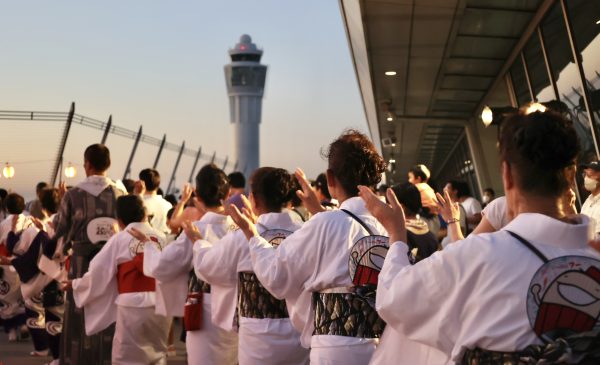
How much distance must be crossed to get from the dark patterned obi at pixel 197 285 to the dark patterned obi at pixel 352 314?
8.06ft

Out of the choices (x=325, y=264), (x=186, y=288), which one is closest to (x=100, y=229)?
(x=186, y=288)

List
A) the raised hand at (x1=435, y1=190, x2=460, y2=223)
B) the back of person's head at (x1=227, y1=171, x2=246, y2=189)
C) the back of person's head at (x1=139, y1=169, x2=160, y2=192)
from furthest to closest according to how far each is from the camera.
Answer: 1. the back of person's head at (x1=227, y1=171, x2=246, y2=189)
2. the back of person's head at (x1=139, y1=169, x2=160, y2=192)
3. the raised hand at (x1=435, y1=190, x2=460, y2=223)

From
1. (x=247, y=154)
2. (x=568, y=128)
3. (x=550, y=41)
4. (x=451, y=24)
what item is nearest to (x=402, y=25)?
(x=451, y=24)

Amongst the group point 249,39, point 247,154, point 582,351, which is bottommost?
point 582,351

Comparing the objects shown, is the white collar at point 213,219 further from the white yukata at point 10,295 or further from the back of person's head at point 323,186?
the white yukata at point 10,295

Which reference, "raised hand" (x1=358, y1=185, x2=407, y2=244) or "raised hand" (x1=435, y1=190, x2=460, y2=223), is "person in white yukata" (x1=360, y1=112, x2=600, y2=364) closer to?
"raised hand" (x1=358, y1=185, x2=407, y2=244)

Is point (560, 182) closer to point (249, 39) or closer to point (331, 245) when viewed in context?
point (331, 245)

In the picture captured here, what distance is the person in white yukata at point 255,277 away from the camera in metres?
4.95

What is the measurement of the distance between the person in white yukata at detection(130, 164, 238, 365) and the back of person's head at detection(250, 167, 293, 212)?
101cm

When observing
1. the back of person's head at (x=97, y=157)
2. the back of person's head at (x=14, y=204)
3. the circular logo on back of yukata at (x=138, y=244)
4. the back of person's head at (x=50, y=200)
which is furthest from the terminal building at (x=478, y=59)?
the back of person's head at (x=14, y=204)

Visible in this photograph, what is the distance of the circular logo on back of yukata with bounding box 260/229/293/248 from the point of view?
500 centimetres

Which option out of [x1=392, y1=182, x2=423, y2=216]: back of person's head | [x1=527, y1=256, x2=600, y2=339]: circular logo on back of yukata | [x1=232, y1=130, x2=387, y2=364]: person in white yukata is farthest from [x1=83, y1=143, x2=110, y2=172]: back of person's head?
[x1=527, y1=256, x2=600, y2=339]: circular logo on back of yukata

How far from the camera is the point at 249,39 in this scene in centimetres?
13525

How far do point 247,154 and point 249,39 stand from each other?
22387mm
